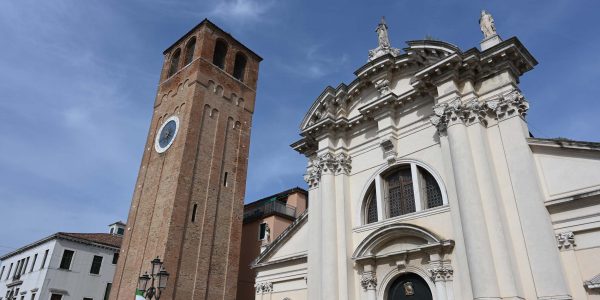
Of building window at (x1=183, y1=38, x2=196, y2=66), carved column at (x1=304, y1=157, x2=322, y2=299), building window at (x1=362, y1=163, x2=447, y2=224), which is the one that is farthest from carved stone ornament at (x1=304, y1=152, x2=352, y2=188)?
building window at (x1=183, y1=38, x2=196, y2=66)

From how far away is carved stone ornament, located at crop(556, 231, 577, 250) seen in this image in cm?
916

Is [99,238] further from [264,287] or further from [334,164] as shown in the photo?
[334,164]

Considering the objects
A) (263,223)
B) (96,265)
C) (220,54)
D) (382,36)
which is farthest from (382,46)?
(96,265)

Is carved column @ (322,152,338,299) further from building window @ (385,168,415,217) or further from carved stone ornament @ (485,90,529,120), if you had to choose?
carved stone ornament @ (485,90,529,120)

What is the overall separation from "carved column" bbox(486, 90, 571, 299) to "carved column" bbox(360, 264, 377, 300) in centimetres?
424

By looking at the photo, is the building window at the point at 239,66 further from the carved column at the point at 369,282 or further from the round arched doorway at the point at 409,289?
the round arched doorway at the point at 409,289

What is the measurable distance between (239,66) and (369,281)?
20518mm

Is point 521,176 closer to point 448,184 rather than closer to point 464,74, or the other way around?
point 448,184

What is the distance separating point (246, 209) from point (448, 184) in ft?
67.8

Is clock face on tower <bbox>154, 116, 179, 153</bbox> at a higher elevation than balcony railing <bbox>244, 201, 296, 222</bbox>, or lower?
higher

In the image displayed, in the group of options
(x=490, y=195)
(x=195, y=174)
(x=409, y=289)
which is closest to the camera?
(x=490, y=195)

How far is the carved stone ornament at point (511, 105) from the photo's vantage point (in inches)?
420

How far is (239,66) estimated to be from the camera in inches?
1162

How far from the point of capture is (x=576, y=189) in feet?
31.0
